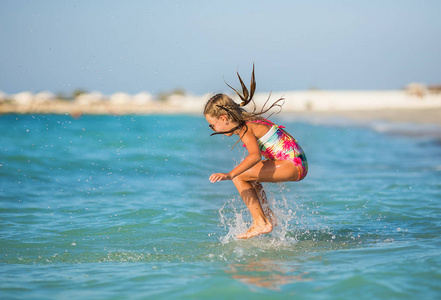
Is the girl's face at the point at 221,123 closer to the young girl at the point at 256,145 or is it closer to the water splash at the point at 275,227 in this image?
the young girl at the point at 256,145

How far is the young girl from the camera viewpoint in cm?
476

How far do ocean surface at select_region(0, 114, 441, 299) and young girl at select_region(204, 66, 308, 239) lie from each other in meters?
0.40

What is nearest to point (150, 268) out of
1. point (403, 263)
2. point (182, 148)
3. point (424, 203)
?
point (403, 263)

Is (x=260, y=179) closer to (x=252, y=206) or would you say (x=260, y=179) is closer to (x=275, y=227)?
(x=252, y=206)

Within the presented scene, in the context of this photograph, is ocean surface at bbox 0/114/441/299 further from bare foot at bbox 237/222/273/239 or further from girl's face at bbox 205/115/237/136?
girl's face at bbox 205/115/237/136

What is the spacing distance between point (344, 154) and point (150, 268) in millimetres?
11440

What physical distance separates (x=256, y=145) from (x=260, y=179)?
1.49 ft

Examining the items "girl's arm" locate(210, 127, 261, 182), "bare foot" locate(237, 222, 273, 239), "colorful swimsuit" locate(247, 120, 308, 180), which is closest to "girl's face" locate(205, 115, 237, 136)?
"girl's arm" locate(210, 127, 261, 182)

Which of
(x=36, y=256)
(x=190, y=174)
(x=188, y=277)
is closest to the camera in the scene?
(x=188, y=277)

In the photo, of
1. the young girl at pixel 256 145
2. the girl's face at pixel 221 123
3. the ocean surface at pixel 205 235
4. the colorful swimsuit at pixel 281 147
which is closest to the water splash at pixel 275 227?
the ocean surface at pixel 205 235

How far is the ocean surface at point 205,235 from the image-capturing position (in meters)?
3.59

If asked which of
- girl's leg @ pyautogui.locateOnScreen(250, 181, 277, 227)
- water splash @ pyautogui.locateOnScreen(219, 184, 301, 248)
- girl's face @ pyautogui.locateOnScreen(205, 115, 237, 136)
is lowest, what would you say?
water splash @ pyautogui.locateOnScreen(219, 184, 301, 248)

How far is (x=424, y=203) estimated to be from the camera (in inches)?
273

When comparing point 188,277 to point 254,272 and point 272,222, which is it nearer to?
point 254,272
